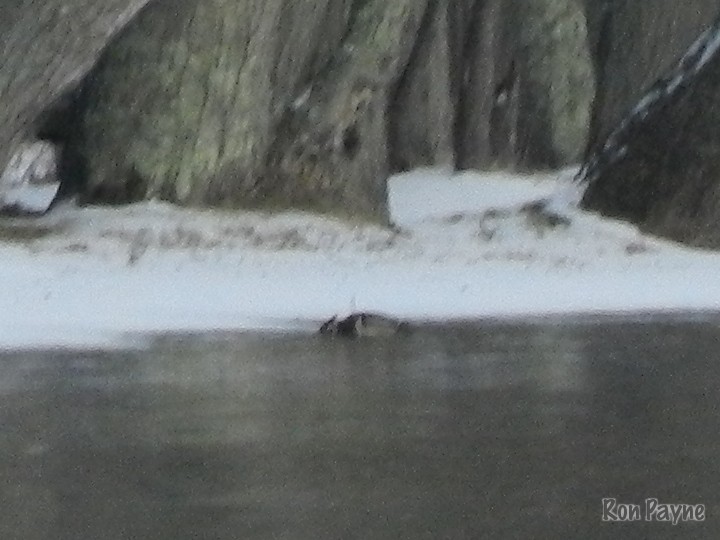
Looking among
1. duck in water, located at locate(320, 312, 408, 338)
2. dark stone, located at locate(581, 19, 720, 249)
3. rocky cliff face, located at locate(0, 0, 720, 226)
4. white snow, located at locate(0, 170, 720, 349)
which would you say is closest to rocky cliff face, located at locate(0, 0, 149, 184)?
rocky cliff face, located at locate(0, 0, 720, 226)

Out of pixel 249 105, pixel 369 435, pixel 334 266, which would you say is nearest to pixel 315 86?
pixel 249 105

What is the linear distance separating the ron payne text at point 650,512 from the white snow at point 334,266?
10.1 inches

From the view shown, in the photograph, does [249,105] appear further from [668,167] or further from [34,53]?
[668,167]

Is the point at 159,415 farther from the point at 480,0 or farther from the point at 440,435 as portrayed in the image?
the point at 480,0

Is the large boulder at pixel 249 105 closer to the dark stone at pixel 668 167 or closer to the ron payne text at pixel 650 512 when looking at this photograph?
the dark stone at pixel 668 167

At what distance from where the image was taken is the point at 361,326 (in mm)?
1225

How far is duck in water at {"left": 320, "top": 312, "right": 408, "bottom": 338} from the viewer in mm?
1224

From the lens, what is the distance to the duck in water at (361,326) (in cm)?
122

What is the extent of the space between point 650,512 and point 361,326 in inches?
17.5

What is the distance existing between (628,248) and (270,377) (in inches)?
20.6

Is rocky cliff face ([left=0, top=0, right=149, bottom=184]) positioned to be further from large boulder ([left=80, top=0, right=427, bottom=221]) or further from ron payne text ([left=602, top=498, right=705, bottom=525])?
ron payne text ([left=602, top=498, right=705, bottom=525])

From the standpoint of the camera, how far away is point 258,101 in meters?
1.26

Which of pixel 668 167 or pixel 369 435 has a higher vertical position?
pixel 668 167

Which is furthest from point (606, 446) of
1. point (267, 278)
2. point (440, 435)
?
point (267, 278)
